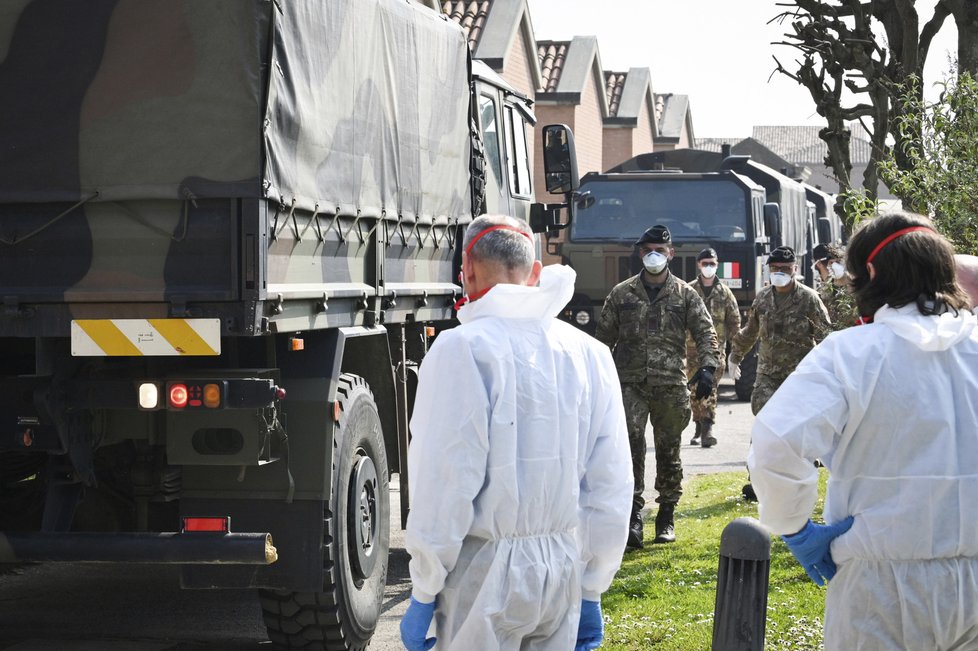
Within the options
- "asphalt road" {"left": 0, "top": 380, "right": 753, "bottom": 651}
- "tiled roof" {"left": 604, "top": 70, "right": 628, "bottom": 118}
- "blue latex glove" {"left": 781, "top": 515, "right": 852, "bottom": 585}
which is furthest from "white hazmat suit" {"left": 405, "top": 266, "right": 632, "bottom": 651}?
"tiled roof" {"left": 604, "top": 70, "right": 628, "bottom": 118}

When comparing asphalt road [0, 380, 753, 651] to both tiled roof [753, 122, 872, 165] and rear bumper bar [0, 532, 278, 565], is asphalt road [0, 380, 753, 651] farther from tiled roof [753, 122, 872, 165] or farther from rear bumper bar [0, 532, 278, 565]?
tiled roof [753, 122, 872, 165]

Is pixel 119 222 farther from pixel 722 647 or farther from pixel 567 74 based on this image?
pixel 567 74

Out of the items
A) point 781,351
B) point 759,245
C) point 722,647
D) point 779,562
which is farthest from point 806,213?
point 722,647

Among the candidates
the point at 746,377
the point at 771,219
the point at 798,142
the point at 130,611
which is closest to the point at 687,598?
the point at 130,611

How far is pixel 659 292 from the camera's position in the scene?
8.82 meters

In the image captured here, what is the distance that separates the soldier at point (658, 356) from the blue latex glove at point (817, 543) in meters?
5.11

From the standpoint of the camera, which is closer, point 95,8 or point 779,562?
point 95,8

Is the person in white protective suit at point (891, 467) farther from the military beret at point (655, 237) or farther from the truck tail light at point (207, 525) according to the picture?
the military beret at point (655, 237)

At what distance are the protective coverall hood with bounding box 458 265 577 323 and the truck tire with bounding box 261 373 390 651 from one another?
85.8 inches

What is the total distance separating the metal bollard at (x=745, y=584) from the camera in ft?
13.8

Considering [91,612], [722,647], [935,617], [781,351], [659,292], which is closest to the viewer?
[935,617]

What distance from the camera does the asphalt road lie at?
6.44m

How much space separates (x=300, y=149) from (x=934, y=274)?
3009mm

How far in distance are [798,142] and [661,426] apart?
117123 millimetres
